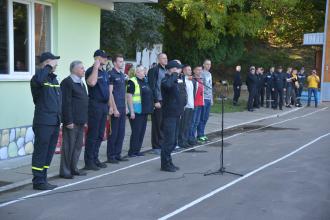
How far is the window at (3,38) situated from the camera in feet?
30.7

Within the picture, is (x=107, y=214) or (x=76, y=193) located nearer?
(x=107, y=214)

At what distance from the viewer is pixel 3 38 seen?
30.9ft

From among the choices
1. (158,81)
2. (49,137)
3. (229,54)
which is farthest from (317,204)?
(229,54)

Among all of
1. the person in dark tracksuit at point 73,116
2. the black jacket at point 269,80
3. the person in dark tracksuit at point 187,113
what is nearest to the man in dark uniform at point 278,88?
the black jacket at point 269,80

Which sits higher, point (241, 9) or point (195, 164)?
point (241, 9)

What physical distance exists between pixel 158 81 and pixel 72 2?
2765 millimetres

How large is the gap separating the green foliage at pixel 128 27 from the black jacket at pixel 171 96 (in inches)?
320

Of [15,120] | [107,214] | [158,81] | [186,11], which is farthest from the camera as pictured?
[186,11]

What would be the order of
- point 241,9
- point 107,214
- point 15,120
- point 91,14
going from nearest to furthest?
point 107,214 < point 15,120 < point 91,14 < point 241,9

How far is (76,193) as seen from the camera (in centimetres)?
730

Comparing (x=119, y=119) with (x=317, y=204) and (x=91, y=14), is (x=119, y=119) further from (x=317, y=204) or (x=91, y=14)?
(x=317, y=204)

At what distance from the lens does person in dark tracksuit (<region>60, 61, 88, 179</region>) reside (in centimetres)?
805

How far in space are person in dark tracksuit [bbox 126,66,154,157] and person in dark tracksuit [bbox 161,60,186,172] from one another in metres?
1.23

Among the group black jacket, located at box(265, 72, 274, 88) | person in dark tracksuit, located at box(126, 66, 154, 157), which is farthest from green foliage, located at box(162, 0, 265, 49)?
person in dark tracksuit, located at box(126, 66, 154, 157)
